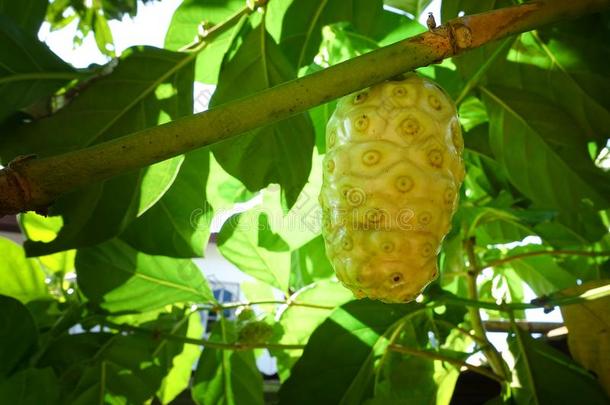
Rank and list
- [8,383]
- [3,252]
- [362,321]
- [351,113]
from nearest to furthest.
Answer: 1. [351,113]
2. [8,383]
3. [362,321]
4. [3,252]

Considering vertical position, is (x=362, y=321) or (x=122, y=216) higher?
(x=122, y=216)

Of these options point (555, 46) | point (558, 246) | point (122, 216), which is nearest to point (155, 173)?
point (122, 216)

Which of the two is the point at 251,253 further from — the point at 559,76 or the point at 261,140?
the point at 559,76

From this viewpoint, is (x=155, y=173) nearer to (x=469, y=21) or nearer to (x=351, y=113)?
(x=351, y=113)

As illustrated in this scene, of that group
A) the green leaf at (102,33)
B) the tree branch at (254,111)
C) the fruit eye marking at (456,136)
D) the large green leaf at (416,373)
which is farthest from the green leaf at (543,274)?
the green leaf at (102,33)

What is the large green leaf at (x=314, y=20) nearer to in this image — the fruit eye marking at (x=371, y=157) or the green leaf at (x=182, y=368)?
the fruit eye marking at (x=371, y=157)

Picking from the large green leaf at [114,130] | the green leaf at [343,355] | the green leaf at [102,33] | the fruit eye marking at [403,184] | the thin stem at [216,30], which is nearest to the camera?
the fruit eye marking at [403,184]

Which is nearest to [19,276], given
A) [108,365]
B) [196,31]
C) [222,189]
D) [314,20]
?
[108,365]
